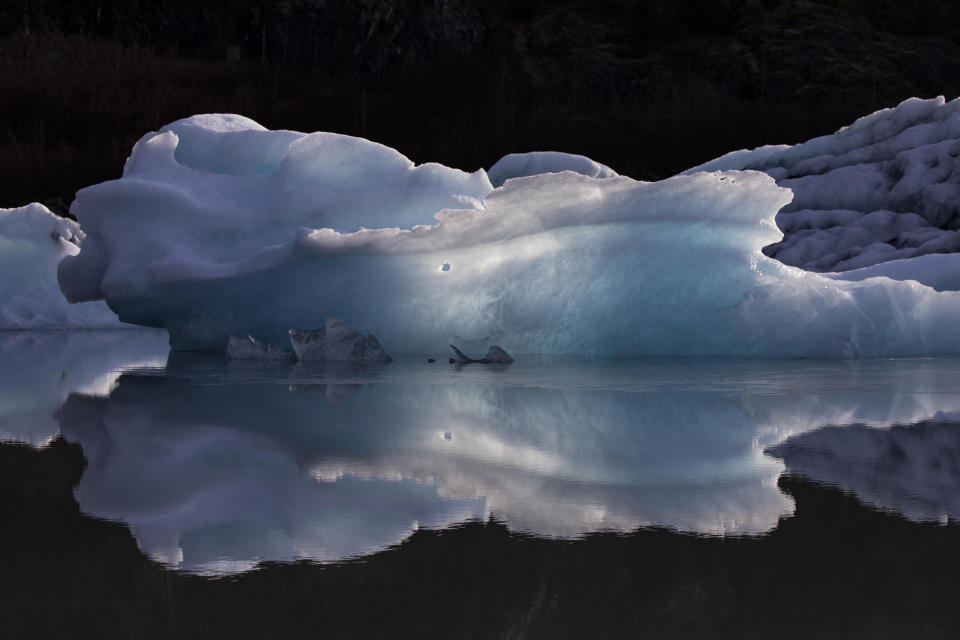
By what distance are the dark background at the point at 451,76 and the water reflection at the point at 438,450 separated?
10149mm

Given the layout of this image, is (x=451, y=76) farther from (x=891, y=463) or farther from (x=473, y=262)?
(x=891, y=463)

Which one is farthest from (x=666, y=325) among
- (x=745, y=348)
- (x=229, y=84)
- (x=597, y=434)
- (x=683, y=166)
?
(x=229, y=84)

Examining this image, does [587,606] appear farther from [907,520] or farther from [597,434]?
[597,434]

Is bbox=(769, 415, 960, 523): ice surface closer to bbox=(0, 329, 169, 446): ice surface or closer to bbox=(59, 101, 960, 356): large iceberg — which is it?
bbox=(0, 329, 169, 446): ice surface

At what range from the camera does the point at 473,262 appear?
5328mm

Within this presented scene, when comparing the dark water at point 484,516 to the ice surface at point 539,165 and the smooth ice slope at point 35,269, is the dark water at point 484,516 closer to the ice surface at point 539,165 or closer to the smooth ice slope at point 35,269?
the ice surface at point 539,165

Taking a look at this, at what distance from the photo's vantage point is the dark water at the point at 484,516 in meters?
1.22

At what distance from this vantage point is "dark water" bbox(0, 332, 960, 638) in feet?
3.99

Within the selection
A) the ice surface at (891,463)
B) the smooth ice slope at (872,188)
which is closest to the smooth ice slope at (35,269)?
the smooth ice slope at (872,188)

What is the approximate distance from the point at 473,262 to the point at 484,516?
3.69 metres

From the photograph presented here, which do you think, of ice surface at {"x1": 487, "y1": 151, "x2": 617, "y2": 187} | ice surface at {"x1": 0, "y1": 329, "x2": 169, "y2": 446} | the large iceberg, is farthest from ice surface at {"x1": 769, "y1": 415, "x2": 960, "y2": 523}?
ice surface at {"x1": 487, "y1": 151, "x2": 617, "y2": 187}

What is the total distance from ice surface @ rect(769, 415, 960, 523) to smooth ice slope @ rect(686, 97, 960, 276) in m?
5.50

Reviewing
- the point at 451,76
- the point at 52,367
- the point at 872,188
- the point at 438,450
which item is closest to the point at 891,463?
the point at 438,450

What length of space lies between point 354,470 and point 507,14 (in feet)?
67.4
